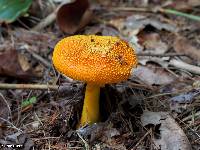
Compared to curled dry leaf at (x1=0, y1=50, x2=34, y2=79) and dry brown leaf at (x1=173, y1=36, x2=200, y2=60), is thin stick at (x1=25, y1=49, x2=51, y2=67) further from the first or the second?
dry brown leaf at (x1=173, y1=36, x2=200, y2=60)

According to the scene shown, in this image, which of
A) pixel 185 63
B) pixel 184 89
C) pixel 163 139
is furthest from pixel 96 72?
pixel 185 63

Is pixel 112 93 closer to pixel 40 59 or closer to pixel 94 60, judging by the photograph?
pixel 94 60

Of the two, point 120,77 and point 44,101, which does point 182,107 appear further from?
point 44,101

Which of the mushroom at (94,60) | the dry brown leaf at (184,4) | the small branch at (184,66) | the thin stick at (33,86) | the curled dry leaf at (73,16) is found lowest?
the small branch at (184,66)

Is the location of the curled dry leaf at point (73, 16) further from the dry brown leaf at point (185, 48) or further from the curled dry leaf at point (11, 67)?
the dry brown leaf at point (185, 48)

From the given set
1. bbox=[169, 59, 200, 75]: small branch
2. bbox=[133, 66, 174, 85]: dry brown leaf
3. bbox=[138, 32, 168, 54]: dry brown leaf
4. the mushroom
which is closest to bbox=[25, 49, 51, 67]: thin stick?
bbox=[133, 66, 174, 85]: dry brown leaf

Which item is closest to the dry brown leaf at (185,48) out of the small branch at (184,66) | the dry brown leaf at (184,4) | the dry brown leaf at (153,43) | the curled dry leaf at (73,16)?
the dry brown leaf at (153,43)

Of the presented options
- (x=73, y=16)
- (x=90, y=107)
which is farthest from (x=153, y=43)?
(x=90, y=107)

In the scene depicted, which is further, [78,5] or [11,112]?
[78,5]
